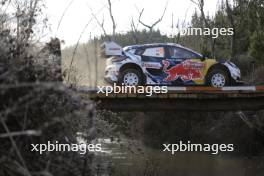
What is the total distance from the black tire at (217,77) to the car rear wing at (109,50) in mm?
2994

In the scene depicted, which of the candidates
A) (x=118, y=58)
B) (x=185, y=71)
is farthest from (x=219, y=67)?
(x=118, y=58)

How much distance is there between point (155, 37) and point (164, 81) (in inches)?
998

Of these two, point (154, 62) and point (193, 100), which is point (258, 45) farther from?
point (154, 62)

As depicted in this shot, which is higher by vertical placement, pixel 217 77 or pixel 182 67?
pixel 182 67

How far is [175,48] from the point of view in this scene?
1723 centimetres

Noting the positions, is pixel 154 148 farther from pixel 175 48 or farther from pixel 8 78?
pixel 8 78

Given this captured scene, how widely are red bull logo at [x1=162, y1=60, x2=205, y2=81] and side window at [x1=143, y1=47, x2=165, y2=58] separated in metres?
0.27

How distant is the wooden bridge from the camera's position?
1691 cm

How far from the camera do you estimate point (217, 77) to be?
17.4 metres

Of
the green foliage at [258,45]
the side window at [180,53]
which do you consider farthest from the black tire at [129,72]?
the green foliage at [258,45]

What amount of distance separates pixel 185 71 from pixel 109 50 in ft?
8.14

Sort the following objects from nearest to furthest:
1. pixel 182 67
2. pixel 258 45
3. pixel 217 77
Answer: pixel 182 67 < pixel 217 77 < pixel 258 45

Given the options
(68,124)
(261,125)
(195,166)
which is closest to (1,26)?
(68,124)

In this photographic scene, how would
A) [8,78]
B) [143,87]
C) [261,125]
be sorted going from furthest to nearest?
[261,125], [143,87], [8,78]
